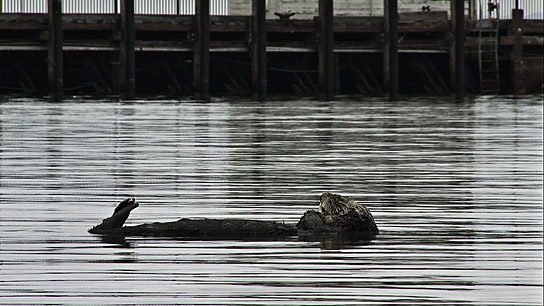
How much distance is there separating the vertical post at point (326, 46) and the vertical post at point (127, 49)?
6.28 metres

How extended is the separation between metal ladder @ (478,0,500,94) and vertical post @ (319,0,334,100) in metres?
7.54

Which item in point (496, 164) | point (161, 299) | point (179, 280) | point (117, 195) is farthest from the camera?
point (496, 164)

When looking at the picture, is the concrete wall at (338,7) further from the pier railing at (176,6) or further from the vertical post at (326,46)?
the vertical post at (326,46)

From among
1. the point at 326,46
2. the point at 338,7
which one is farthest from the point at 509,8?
the point at 326,46

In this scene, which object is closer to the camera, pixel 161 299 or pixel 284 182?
pixel 161 299

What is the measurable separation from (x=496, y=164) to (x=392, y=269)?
922cm

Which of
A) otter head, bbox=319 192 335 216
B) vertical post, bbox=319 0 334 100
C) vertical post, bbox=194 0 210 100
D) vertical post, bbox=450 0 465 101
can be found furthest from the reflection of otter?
vertical post, bbox=450 0 465 101

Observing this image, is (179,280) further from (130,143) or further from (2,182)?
(130,143)

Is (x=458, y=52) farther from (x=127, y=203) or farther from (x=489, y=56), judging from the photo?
(x=127, y=203)

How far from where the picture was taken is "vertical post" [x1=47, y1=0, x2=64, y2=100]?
3972 cm

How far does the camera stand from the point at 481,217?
1172cm

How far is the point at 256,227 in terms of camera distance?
33.5 feet

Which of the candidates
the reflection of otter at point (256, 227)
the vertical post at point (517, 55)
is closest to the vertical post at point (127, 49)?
the vertical post at point (517, 55)

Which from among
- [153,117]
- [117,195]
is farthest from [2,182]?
[153,117]
